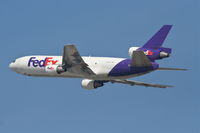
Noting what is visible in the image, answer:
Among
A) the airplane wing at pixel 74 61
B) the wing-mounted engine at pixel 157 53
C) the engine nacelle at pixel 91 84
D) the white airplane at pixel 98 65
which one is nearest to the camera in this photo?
the airplane wing at pixel 74 61

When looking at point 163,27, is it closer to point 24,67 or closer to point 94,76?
point 94,76

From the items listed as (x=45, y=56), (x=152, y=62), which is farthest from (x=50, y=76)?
(x=152, y=62)

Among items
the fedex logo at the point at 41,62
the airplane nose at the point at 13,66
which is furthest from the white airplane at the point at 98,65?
the airplane nose at the point at 13,66

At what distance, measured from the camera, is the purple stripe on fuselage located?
8062 cm

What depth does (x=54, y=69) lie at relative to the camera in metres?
85.5

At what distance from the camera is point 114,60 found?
277ft

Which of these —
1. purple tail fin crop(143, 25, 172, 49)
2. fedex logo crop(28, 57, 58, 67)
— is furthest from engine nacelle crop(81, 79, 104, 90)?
purple tail fin crop(143, 25, 172, 49)

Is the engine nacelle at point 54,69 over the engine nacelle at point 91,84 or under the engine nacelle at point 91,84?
over

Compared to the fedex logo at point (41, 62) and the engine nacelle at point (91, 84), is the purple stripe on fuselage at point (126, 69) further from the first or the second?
the fedex logo at point (41, 62)

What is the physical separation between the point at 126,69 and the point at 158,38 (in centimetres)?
588

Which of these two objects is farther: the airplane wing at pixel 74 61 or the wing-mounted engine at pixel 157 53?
the wing-mounted engine at pixel 157 53

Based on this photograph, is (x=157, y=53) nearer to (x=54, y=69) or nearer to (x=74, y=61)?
(x=74, y=61)

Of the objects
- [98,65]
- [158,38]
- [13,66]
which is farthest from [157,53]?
[13,66]

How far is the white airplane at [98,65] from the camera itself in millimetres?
80562
